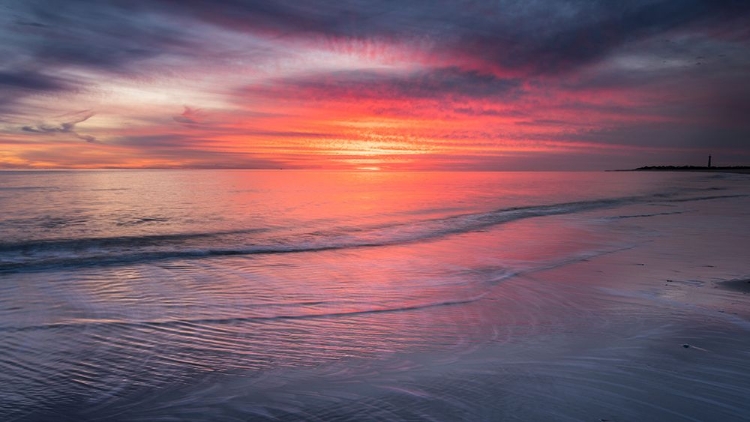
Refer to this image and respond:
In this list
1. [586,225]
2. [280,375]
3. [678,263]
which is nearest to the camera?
[280,375]

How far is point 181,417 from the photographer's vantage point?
3.70m

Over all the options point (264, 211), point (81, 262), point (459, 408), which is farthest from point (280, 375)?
point (264, 211)

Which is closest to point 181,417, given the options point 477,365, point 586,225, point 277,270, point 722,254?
point 477,365

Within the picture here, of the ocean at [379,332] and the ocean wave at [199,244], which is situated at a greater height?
the ocean at [379,332]

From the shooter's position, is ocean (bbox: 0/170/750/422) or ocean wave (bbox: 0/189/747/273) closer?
ocean (bbox: 0/170/750/422)

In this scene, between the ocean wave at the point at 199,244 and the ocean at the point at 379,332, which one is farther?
the ocean wave at the point at 199,244

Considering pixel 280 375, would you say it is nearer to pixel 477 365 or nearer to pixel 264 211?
pixel 477 365

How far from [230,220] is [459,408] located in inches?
704

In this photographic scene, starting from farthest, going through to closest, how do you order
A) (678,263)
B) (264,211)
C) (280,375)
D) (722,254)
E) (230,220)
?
(264,211)
(230,220)
(722,254)
(678,263)
(280,375)

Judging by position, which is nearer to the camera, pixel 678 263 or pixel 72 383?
pixel 72 383

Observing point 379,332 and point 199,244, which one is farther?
point 199,244

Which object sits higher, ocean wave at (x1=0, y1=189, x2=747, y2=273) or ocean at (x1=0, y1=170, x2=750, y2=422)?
ocean at (x1=0, y1=170, x2=750, y2=422)

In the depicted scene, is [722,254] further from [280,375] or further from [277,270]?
[280,375]

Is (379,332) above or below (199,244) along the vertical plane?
above
